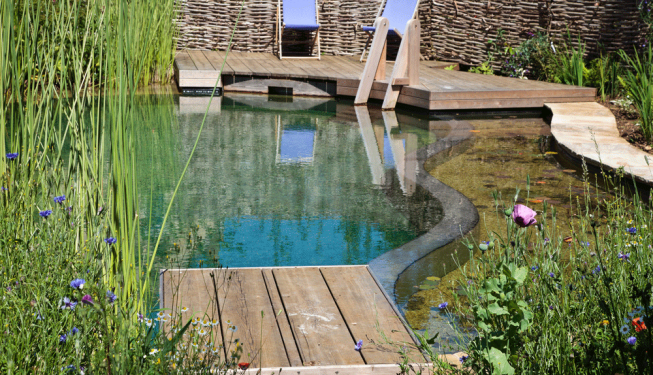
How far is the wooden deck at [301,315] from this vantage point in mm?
1768

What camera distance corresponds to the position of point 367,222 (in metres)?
3.29

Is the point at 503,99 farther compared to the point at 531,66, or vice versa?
the point at 531,66

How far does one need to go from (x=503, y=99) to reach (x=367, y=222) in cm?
384

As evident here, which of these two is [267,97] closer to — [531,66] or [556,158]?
[531,66]

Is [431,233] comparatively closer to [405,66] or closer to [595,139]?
[595,139]

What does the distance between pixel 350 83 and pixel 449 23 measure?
252 cm

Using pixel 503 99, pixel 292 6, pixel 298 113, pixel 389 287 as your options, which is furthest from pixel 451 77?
pixel 389 287

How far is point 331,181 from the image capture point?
4.07 meters

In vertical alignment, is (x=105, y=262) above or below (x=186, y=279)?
above

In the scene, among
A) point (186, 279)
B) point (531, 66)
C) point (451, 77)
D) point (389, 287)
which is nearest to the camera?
point (186, 279)

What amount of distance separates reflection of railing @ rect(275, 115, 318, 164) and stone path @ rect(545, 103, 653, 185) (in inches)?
73.0

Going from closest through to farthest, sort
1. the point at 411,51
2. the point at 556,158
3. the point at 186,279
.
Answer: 1. the point at 186,279
2. the point at 556,158
3. the point at 411,51

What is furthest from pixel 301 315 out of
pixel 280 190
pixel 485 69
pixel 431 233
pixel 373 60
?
pixel 485 69

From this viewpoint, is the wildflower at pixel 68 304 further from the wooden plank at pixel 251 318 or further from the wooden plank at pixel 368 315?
the wooden plank at pixel 368 315
